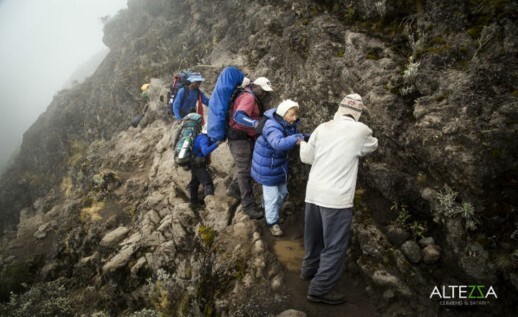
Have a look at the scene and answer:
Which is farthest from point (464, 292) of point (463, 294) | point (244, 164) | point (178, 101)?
point (178, 101)

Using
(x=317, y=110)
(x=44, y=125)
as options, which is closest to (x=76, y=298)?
(x=317, y=110)

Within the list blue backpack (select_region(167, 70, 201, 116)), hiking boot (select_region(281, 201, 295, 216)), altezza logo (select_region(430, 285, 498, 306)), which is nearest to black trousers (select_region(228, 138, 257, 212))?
hiking boot (select_region(281, 201, 295, 216))

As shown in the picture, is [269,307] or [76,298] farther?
[76,298]

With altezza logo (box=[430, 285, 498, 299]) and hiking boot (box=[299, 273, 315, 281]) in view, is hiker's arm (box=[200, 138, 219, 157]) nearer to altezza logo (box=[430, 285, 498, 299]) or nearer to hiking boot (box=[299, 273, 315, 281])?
hiking boot (box=[299, 273, 315, 281])

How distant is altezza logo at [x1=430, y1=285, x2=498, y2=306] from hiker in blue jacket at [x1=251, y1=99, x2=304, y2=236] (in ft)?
10.5

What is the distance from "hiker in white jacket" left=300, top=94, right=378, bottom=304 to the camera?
4.47 meters

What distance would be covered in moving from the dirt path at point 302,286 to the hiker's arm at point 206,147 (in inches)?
95.1

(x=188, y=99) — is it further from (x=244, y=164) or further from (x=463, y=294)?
(x=463, y=294)

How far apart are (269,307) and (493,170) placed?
14.9 feet

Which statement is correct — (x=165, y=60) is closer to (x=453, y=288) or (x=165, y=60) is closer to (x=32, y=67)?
(x=453, y=288)

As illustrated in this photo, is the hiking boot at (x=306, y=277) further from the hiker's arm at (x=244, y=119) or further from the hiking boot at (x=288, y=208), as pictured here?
the hiker's arm at (x=244, y=119)

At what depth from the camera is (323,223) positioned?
4625 millimetres

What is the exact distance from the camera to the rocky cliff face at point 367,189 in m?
5.10

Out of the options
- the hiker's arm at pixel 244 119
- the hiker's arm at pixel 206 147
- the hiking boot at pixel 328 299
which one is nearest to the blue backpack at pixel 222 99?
the hiker's arm at pixel 244 119
